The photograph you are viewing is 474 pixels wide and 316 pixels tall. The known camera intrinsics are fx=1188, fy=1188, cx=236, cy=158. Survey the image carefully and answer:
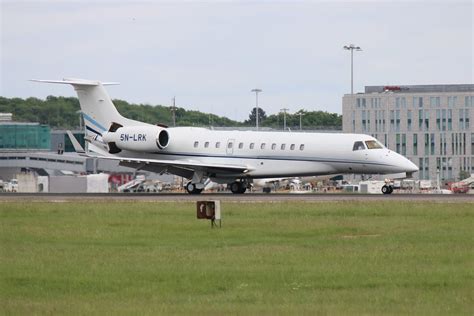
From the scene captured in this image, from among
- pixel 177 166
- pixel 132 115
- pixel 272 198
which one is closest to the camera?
pixel 272 198

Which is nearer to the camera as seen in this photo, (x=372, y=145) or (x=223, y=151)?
(x=372, y=145)

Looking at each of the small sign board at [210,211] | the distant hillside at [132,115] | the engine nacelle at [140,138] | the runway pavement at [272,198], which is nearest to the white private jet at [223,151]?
the engine nacelle at [140,138]

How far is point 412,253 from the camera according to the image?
24.8 metres

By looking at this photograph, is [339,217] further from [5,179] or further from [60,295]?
[5,179]

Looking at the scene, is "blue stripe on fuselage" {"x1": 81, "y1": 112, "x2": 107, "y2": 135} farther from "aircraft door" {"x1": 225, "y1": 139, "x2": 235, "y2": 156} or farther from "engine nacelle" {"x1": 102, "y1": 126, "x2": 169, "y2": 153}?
"aircraft door" {"x1": 225, "y1": 139, "x2": 235, "y2": 156}

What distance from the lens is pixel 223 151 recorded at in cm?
5625

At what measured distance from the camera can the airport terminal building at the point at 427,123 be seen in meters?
127

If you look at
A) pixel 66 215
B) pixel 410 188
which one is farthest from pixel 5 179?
pixel 66 215

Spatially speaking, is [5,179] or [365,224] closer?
[365,224]

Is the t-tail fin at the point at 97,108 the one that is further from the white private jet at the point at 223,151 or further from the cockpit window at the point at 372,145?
the cockpit window at the point at 372,145

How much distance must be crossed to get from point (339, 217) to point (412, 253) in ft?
34.7

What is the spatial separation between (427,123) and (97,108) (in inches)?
2917

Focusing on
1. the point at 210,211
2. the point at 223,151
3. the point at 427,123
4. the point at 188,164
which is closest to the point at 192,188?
the point at 188,164

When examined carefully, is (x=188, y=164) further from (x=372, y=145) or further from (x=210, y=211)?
(x=210, y=211)
